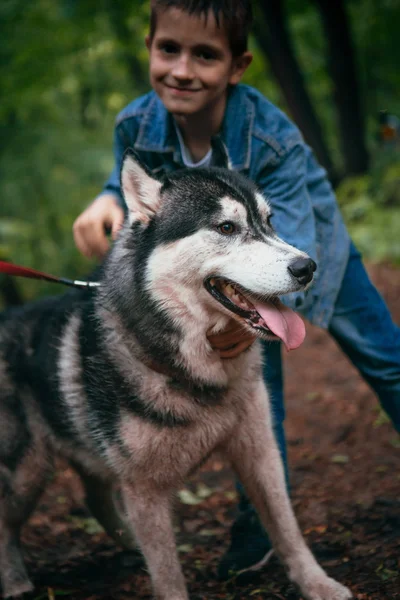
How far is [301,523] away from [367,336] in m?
1.25

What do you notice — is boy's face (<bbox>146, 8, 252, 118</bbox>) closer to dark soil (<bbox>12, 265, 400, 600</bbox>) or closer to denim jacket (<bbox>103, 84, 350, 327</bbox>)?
denim jacket (<bbox>103, 84, 350, 327</bbox>)

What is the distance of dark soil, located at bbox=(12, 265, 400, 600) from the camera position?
3.28 m

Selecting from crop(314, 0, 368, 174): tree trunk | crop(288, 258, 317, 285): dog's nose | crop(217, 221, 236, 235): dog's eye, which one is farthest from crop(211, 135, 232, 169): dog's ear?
crop(314, 0, 368, 174): tree trunk

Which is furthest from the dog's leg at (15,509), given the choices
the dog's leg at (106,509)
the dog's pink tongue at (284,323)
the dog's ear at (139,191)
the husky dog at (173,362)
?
the dog's pink tongue at (284,323)

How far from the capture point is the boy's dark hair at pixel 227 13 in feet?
10.1

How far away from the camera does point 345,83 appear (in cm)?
1076

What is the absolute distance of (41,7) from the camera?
8.30 metres

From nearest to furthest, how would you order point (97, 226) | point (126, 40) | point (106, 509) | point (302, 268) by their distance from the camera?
point (302, 268), point (97, 226), point (106, 509), point (126, 40)

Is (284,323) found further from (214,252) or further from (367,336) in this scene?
(367,336)

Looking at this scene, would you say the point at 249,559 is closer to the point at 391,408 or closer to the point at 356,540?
the point at 356,540

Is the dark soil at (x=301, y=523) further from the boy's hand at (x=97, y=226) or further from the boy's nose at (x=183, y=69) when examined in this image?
the boy's nose at (x=183, y=69)

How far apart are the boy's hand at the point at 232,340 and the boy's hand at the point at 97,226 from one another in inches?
35.5

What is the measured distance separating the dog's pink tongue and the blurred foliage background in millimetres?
4992

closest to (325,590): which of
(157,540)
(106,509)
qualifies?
(157,540)
